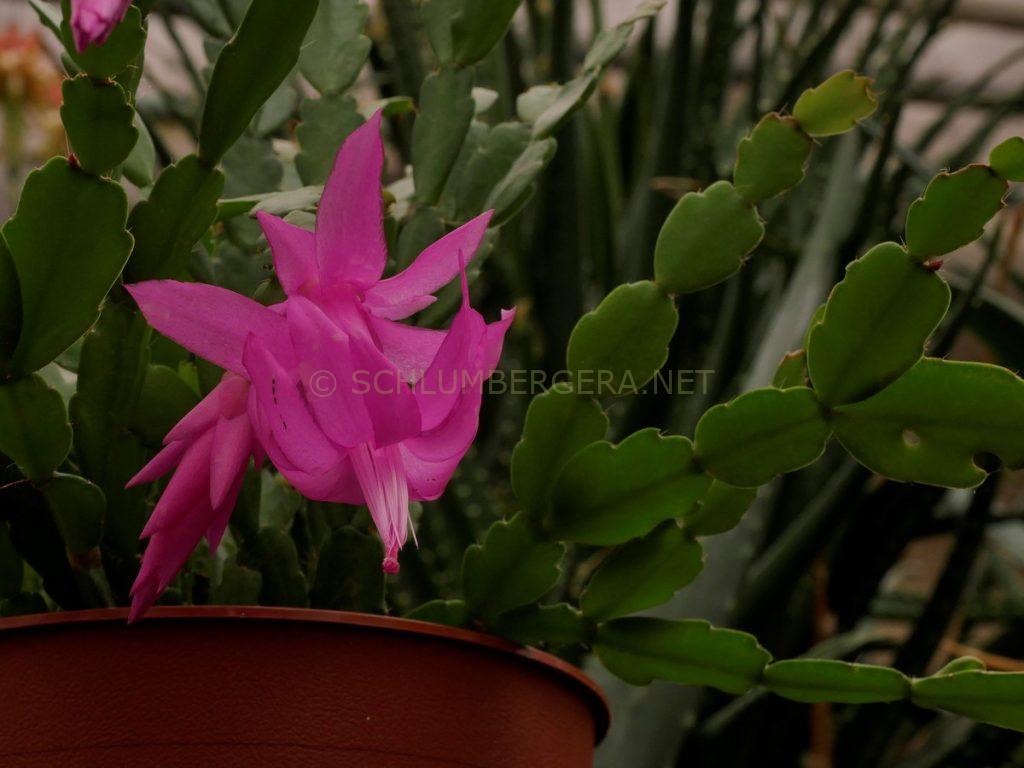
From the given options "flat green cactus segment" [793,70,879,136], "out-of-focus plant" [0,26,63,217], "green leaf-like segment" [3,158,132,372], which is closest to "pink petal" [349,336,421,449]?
"green leaf-like segment" [3,158,132,372]

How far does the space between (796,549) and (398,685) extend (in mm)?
514

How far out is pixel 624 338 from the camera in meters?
0.49

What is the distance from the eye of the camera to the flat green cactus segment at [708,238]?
49 cm

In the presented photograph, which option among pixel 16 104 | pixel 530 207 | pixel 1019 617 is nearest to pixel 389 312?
pixel 530 207

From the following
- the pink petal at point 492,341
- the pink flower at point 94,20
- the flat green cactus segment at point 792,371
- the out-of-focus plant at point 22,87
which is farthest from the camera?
the out-of-focus plant at point 22,87

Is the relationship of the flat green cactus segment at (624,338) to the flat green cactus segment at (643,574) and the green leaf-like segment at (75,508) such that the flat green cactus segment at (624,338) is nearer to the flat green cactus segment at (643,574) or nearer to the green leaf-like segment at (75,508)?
the flat green cactus segment at (643,574)

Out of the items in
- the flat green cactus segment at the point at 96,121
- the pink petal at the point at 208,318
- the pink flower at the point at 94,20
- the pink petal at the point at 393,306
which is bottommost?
the pink petal at the point at 393,306

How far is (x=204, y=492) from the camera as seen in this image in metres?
0.40

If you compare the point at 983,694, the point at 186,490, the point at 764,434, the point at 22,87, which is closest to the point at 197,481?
the point at 186,490

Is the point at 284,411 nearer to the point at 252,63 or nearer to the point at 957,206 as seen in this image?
the point at 252,63

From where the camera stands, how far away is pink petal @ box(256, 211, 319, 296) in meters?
0.40

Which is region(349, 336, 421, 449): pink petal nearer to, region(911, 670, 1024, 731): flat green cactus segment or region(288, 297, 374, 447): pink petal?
region(288, 297, 374, 447): pink petal

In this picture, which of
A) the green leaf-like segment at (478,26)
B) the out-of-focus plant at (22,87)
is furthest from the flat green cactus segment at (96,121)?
the out-of-focus plant at (22,87)

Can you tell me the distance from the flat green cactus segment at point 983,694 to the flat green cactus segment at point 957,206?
18cm
